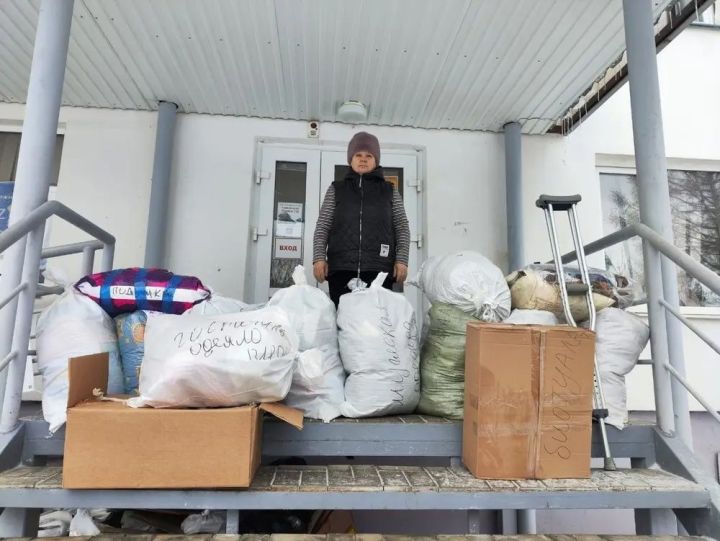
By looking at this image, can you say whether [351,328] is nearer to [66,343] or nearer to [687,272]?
[66,343]

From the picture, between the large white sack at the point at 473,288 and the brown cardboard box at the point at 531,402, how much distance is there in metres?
0.33

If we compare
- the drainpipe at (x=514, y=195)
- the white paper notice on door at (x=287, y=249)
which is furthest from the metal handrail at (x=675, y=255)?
the white paper notice on door at (x=287, y=249)

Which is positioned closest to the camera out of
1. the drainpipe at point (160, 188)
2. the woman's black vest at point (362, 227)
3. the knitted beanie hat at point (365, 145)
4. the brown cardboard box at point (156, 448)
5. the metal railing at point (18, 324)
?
the brown cardboard box at point (156, 448)

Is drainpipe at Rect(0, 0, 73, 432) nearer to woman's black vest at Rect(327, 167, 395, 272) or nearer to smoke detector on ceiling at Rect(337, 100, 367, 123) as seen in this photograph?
woman's black vest at Rect(327, 167, 395, 272)

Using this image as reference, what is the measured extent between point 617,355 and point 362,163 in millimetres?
1677

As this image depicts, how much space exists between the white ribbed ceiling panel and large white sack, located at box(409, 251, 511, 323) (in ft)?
5.16

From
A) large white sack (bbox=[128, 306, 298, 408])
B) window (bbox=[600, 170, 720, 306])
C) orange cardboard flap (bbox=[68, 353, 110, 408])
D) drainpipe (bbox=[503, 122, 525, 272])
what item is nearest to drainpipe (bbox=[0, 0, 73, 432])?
orange cardboard flap (bbox=[68, 353, 110, 408])

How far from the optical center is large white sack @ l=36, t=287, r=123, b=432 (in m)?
1.55

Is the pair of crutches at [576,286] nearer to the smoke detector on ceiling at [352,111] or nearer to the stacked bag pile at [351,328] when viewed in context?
the stacked bag pile at [351,328]

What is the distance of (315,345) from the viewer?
1.85 meters

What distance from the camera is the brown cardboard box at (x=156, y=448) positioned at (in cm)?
127

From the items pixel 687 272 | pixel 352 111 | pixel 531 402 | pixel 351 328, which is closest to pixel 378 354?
pixel 351 328

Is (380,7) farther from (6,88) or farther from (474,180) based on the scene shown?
(6,88)

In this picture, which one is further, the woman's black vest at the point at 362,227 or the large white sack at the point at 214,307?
the woman's black vest at the point at 362,227
